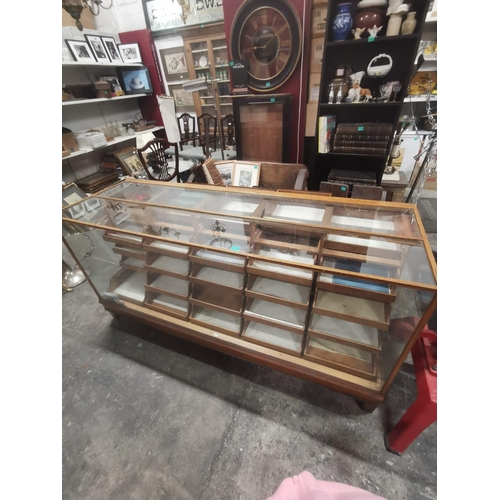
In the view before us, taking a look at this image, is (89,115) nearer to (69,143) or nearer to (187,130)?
(69,143)

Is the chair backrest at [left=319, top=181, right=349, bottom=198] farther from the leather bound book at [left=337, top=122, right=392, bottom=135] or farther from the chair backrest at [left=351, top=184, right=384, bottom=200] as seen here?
the leather bound book at [left=337, top=122, right=392, bottom=135]

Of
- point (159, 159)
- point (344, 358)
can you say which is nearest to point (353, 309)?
point (344, 358)

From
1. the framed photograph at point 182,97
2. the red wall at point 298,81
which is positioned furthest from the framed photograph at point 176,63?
the red wall at point 298,81

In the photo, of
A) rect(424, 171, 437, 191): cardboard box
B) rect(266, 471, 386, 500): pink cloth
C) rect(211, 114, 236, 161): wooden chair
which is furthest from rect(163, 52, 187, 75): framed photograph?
rect(266, 471, 386, 500): pink cloth

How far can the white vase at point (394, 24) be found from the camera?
67.0 inches

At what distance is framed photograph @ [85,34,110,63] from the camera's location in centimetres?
330

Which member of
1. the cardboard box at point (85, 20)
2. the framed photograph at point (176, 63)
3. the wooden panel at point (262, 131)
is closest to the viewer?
the wooden panel at point (262, 131)

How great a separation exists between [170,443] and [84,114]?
4423 mm

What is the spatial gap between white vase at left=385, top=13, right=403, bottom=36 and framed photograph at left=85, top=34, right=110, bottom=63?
3764 mm

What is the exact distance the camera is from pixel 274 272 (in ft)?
3.47

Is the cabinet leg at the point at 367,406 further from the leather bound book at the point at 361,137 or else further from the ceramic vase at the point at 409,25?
the ceramic vase at the point at 409,25

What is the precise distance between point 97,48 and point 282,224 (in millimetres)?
4338

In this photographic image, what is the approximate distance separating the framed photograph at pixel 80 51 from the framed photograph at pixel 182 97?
1.38 meters

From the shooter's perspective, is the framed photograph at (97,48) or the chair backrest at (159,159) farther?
the framed photograph at (97,48)
